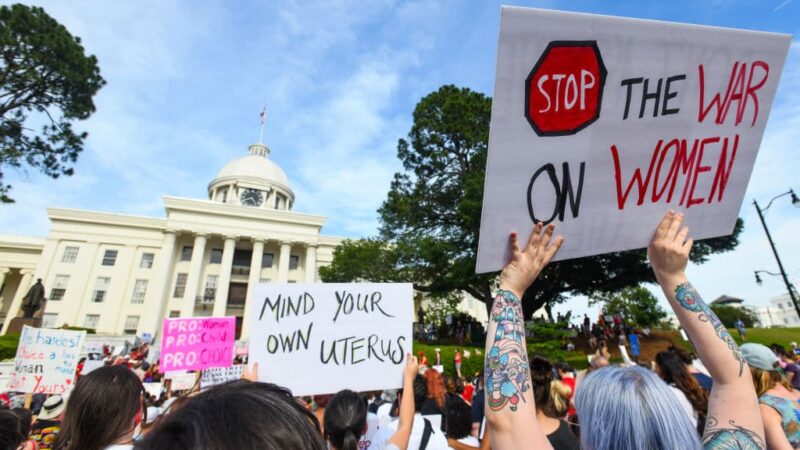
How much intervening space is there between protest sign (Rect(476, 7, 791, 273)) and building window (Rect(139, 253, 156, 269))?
50640mm

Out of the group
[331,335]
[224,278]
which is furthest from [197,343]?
[224,278]

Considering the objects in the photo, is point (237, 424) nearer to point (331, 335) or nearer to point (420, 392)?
point (331, 335)

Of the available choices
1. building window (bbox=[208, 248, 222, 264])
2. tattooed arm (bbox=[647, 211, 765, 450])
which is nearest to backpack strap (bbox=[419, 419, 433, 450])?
tattooed arm (bbox=[647, 211, 765, 450])

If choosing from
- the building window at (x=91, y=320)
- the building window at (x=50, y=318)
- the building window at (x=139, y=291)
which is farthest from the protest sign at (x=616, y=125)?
the building window at (x=50, y=318)

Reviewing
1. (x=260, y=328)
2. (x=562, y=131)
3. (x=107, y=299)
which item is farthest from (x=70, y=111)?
(x=107, y=299)

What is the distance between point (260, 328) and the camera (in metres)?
3.03

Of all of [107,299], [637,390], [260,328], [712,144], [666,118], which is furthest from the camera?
[107,299]

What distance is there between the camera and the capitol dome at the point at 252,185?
2174 inches

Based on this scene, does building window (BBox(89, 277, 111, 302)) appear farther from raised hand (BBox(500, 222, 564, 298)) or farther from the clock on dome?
raised hand (BBox(500, 222, 564, 298))

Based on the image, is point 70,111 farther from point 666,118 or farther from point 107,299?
point 107,299

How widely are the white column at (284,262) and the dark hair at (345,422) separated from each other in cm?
4271

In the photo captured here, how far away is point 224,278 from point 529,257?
1747 inches

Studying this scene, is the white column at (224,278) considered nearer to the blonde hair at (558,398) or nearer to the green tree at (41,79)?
the green tree at (41,79)

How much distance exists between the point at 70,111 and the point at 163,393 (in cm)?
1520
